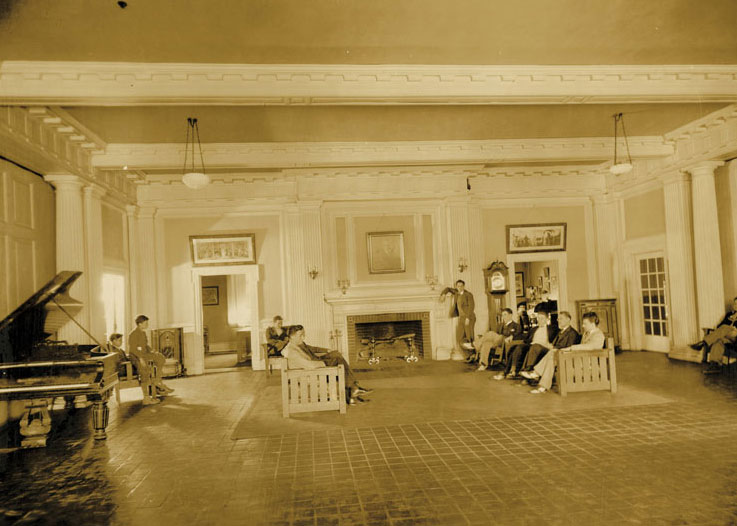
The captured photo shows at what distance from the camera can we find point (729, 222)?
862 centimetres

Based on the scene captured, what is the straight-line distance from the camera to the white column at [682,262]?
890 centimetres

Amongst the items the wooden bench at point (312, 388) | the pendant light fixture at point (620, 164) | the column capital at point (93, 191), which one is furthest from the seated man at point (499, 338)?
the column capital at point (93, 191)

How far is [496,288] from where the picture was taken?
410 inches

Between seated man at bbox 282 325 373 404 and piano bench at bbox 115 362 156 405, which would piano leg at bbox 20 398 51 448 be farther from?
seated man at bbox 282 325 373 404

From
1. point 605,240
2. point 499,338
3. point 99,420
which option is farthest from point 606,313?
point 99,420

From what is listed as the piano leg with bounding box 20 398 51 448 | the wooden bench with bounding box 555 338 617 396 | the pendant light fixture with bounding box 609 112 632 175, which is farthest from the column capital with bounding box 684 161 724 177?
the piano leg with bounding box 20 398 51 448

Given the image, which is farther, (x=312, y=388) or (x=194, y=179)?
(x=194, y=179)

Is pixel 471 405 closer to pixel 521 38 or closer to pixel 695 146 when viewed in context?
pixel 521 38

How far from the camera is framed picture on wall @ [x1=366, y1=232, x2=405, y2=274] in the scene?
1040cm

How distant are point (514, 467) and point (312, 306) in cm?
657

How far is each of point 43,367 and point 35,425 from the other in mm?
745

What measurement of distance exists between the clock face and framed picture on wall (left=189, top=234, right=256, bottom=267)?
16.3 feet

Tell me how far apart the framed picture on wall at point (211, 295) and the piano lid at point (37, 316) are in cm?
791

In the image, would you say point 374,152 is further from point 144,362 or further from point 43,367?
point 43,367
